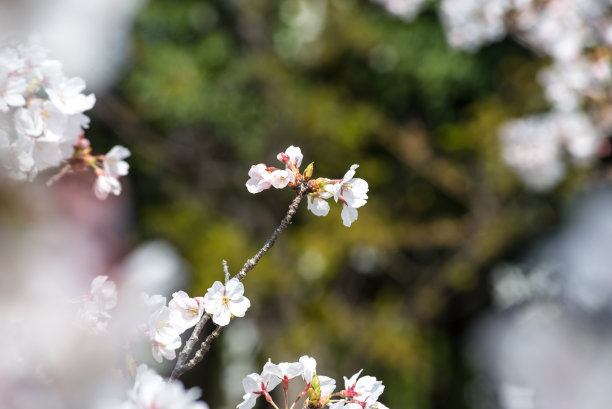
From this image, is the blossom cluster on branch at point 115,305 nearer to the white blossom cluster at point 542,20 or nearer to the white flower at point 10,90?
the white flower at point 10,90

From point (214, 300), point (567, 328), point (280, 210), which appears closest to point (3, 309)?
point (214, 300)

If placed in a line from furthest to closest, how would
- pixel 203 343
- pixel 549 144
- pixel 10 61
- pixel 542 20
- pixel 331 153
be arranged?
pixel 331 153, pixel 549 144, pixel 542 20, pixel 10 61, pixel 203 343

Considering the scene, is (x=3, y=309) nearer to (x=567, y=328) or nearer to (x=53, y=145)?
(x=53, y=145)

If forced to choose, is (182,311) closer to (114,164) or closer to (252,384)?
(252,384)

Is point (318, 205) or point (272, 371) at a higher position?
point (318, 205)

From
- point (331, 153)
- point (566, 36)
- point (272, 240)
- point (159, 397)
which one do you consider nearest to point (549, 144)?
point (566, 36)

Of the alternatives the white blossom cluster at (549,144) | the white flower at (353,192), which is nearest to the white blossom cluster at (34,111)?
the white flower at (353,192)

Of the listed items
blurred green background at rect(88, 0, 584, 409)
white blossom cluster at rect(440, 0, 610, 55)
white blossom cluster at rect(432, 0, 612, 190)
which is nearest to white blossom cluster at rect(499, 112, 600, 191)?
white blossom cluster at rect(432, 0, 612, 190)
